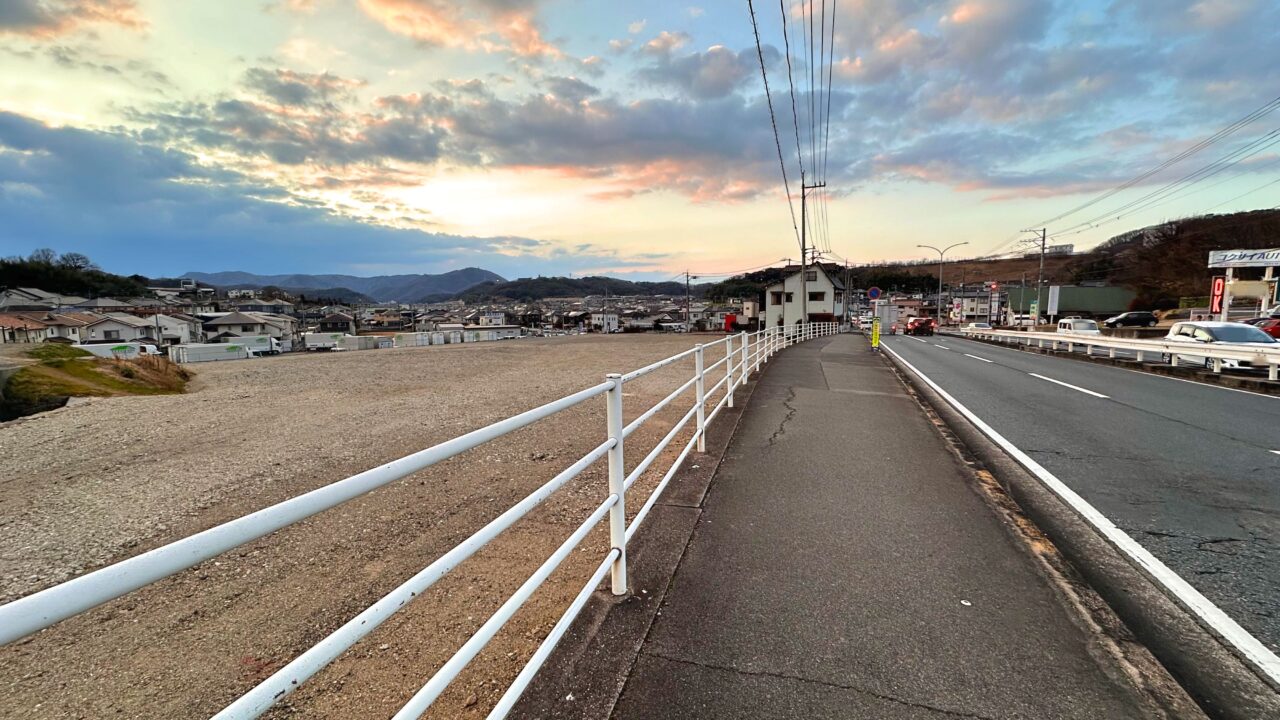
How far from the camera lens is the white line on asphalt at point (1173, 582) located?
2348 mm

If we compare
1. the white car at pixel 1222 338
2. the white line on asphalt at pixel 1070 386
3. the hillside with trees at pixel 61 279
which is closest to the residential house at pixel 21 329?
the hillside with trees at pixel 61 279

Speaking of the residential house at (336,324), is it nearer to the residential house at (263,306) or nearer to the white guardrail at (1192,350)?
the residential house at (263,306)

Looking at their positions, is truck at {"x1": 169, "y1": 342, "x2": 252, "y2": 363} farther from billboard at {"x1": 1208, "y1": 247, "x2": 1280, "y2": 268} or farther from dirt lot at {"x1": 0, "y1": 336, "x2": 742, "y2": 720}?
billboard at {"x1": 1208, "y1": 247, "x2": 1280, "y2": 268}

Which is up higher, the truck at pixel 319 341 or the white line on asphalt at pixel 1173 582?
the white line on asphalt at pixel 1173 582

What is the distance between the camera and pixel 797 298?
195ft

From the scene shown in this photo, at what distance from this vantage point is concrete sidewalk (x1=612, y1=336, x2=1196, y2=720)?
215cm

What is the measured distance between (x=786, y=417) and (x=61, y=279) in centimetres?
11498

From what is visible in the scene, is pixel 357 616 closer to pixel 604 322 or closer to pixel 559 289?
pixel 604 322

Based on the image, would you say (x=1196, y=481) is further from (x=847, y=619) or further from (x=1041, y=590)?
(x=847, y=619)

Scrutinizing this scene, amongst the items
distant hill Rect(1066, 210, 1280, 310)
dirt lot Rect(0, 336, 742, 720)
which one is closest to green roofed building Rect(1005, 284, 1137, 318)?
distant hill Rect(1066, 210, 1280, 310)

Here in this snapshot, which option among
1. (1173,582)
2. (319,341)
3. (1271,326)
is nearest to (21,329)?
(319,341)

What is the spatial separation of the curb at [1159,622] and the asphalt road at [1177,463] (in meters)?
0.25

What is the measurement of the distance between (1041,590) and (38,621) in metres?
3.81

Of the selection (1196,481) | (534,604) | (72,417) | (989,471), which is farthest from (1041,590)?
(72,417)
